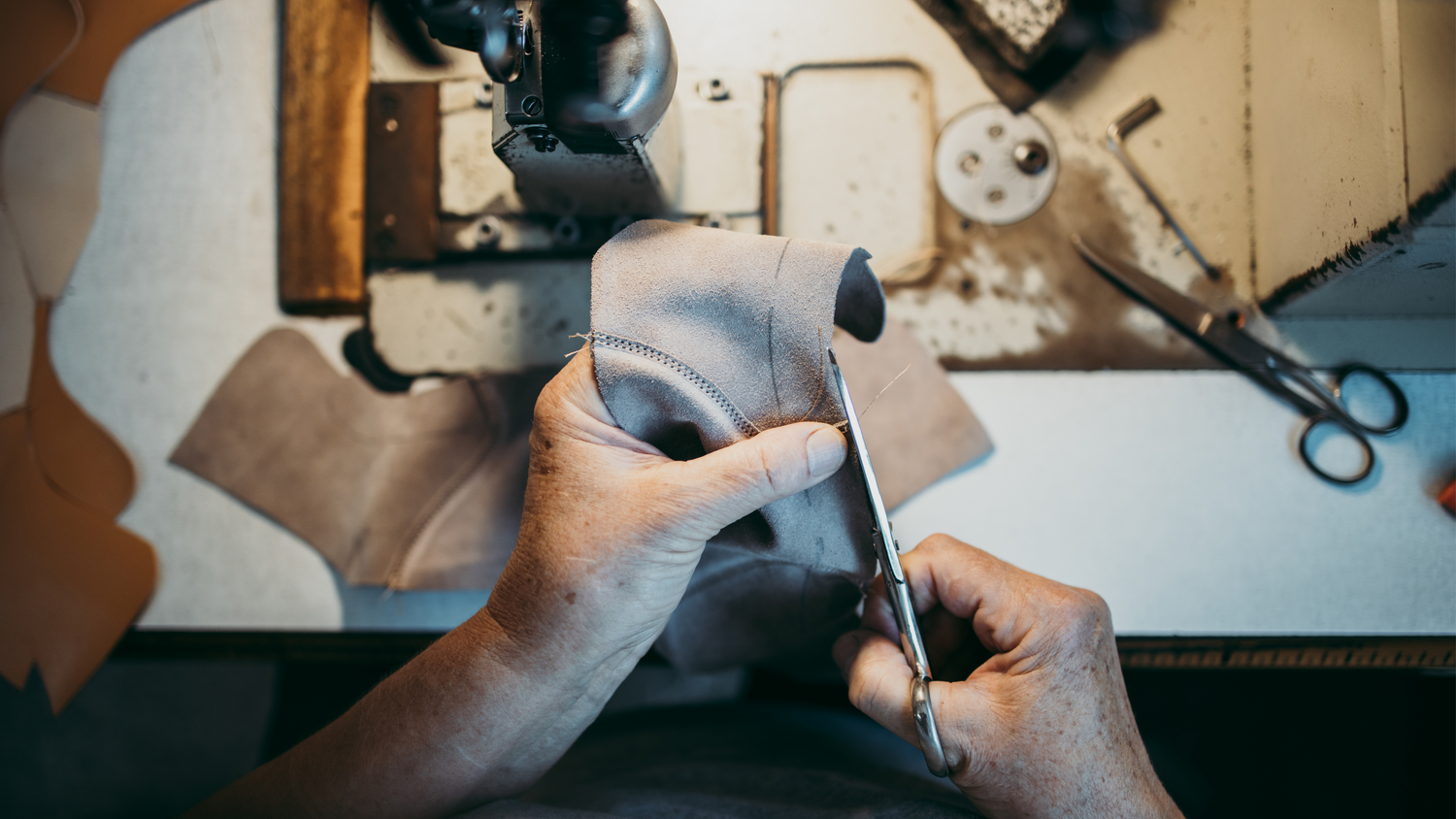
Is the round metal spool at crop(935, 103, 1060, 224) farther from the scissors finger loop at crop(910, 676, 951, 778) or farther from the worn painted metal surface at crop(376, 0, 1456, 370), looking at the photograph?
the scissors finger loop at crop(910, 676, 951, 778)

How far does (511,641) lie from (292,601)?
0.53 metres

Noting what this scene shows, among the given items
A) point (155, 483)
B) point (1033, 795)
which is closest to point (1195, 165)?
point (1033, 795)

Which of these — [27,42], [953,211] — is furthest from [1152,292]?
[27,42]

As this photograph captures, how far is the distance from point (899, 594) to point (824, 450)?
0.16 m

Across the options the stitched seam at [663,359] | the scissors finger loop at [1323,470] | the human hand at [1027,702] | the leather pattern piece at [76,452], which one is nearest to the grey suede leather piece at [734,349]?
the stitched seam at [663,359]

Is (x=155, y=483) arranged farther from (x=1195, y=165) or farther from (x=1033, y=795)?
(x=1195, y=165)

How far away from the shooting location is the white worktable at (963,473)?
0.91 metres

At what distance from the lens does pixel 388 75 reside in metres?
0.95

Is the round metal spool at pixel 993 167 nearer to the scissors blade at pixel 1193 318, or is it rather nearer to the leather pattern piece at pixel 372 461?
the scissors blade at pixel 1193 318

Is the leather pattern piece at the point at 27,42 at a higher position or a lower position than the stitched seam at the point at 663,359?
higher

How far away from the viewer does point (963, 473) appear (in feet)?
3.07

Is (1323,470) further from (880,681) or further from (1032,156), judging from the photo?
(880,681)

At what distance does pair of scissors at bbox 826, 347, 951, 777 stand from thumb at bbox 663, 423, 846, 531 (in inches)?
1.3

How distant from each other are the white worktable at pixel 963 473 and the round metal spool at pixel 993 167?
245 millimetres
